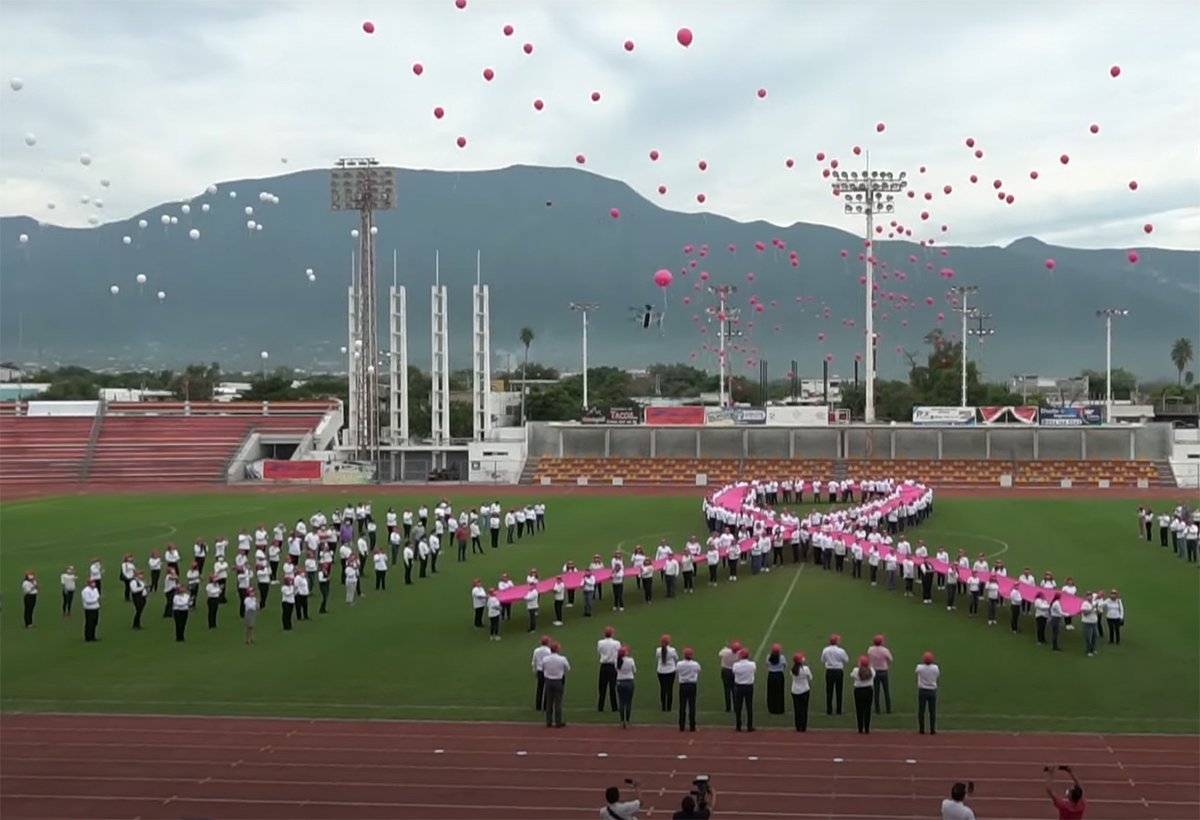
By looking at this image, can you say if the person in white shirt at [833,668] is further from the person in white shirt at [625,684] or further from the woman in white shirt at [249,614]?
the woman in white shirt at [249,614]

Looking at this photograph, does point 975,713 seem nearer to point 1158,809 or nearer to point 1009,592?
point 1158,809

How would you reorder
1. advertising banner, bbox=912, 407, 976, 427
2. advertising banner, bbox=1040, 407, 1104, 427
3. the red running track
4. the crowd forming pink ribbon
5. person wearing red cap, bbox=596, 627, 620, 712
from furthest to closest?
advertising banner, bbox=912, 407, 976, 427
advertising banner, bbox=1040, 407, 1104, 427
the crowd forming pink ribbon
person wearing red cap, bbox=596, 627, 620, 712
the red running track

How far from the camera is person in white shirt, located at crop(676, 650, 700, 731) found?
1356 cm

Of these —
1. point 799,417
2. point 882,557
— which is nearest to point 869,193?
point 799,417

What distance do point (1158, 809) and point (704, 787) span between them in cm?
527

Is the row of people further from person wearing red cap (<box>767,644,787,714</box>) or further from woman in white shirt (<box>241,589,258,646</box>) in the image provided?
woman in white shirt (<box>241,589,258,646</box>)

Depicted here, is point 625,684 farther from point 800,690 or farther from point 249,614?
point 249,614

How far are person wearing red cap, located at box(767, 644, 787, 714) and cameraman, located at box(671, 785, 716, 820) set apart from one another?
19.9 ft

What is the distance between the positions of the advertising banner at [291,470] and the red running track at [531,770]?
4254 centimetres

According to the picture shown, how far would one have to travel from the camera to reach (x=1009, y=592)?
20156 mm

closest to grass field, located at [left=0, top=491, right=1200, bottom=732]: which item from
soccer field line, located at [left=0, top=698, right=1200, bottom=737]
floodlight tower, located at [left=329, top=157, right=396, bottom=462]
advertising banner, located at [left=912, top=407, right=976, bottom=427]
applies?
soccer field line, located at [left=0, top=698, right=1200, bottom=737]

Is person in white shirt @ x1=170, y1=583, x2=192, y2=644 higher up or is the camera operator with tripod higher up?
the camera operator with tripod

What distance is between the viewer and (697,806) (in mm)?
8391

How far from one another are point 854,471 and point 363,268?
30.0 m
